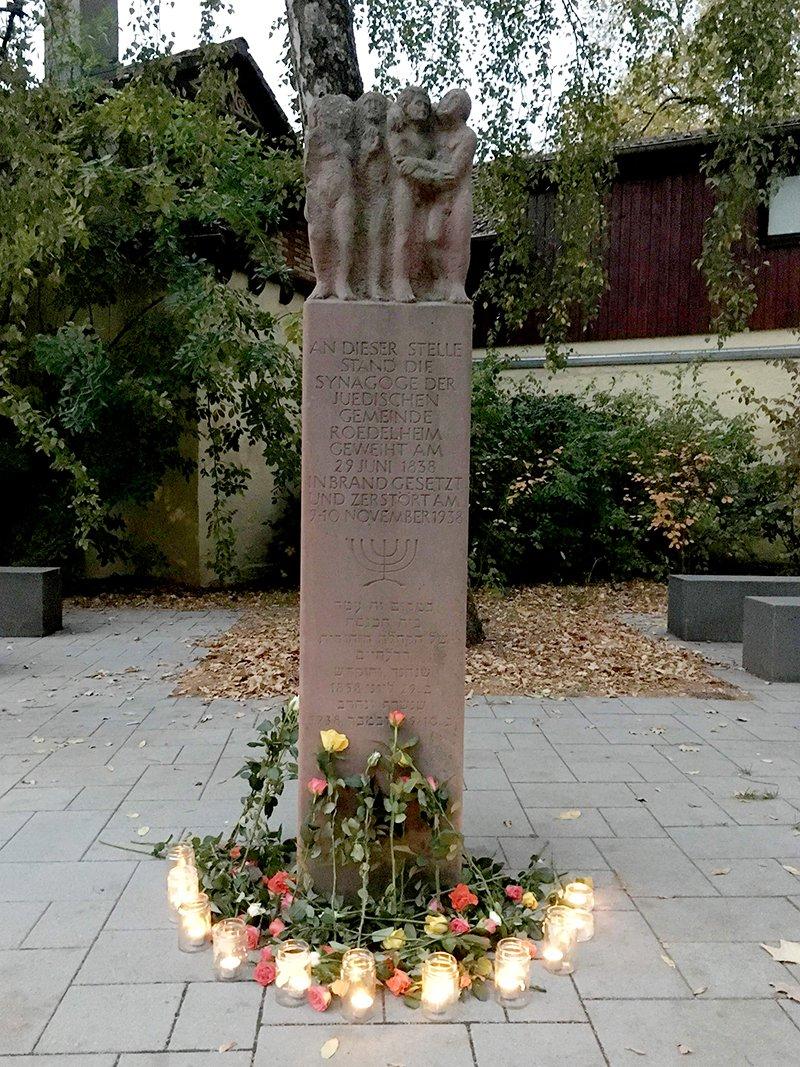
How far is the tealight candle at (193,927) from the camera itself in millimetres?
2662

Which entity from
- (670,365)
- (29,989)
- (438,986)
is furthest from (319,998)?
(670,365)

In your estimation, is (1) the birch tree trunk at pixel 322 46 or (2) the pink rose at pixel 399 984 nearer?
(2) the pink rose at pixel 399 984

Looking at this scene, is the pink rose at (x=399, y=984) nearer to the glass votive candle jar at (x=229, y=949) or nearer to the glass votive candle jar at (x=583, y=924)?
the glass votive candle jar at (x=229, y=949)

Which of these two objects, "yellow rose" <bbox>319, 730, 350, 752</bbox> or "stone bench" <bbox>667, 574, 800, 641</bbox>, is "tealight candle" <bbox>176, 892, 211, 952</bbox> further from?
"stone bench" <bbox>667, 574, 800, 641</bbox>

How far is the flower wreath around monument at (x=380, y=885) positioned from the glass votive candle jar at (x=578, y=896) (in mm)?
50

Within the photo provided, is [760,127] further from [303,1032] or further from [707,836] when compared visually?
[303,1032]

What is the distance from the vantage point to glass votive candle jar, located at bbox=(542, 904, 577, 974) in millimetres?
2559

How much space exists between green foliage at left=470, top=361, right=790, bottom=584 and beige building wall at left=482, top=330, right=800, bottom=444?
2.57 feet

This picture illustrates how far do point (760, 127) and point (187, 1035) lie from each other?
289 inches

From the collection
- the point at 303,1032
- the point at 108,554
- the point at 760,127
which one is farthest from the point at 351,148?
the point at 108,554

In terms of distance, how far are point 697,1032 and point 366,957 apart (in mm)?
899

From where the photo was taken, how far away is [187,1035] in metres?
2.23

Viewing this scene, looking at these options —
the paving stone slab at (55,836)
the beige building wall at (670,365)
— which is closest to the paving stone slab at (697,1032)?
the paving stone slab at (55,836)

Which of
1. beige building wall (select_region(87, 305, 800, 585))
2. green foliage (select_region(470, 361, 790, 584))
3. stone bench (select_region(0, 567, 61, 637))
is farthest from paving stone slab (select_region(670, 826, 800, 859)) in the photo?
beige building wall (select_region(87, 305, 800, 585))
